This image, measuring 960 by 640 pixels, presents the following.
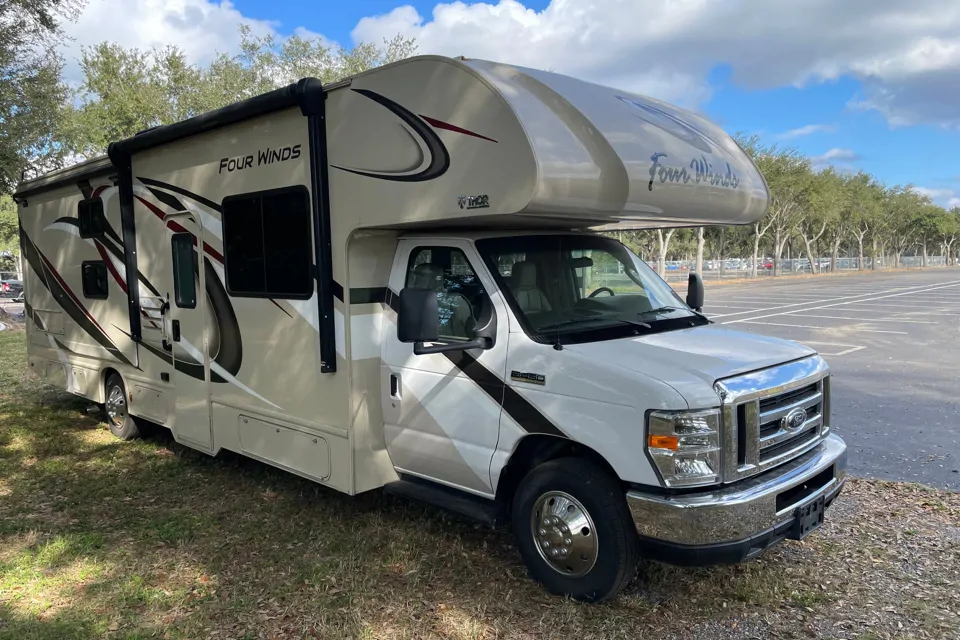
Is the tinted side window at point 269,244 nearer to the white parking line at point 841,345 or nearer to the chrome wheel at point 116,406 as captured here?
the chrome wheel at point 116,406

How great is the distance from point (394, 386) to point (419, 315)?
1031mm

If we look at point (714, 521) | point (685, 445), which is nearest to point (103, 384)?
point (685, 445)

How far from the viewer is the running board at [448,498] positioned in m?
4.24

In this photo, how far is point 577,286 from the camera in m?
4.54

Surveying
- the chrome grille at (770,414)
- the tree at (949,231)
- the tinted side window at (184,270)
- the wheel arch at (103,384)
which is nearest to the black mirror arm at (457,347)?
the chrome grille at (770,414)

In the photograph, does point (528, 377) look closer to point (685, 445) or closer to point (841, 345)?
point (685, 445)

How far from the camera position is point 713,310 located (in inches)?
865

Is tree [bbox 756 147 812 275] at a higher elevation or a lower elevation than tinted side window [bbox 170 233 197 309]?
higher

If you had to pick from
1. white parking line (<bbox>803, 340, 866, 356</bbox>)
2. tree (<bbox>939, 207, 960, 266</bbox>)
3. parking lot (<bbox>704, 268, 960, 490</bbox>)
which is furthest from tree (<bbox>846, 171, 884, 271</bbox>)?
white parking line (<bbox>803, 340, 866, 356</bbox>)

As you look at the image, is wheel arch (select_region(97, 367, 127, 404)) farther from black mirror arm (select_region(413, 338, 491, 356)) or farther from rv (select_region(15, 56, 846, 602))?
black mirror arm (select_region(413, 338, 491, 356))

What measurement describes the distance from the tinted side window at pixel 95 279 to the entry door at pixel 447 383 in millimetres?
4267

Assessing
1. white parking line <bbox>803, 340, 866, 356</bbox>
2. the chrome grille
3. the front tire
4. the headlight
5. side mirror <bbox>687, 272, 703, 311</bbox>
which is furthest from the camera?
white parking line <bbox>803, 340, 866, 356</bbox>

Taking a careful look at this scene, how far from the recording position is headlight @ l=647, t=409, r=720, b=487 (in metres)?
3.37

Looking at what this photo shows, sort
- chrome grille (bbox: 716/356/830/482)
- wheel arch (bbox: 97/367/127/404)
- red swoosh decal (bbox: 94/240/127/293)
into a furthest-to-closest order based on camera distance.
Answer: wheel arch (bbox: 97/367/127/404) → red swoosh decal (bbox: 94/240/127/293) → chrome grille (bbox: 716/356/830/482)
